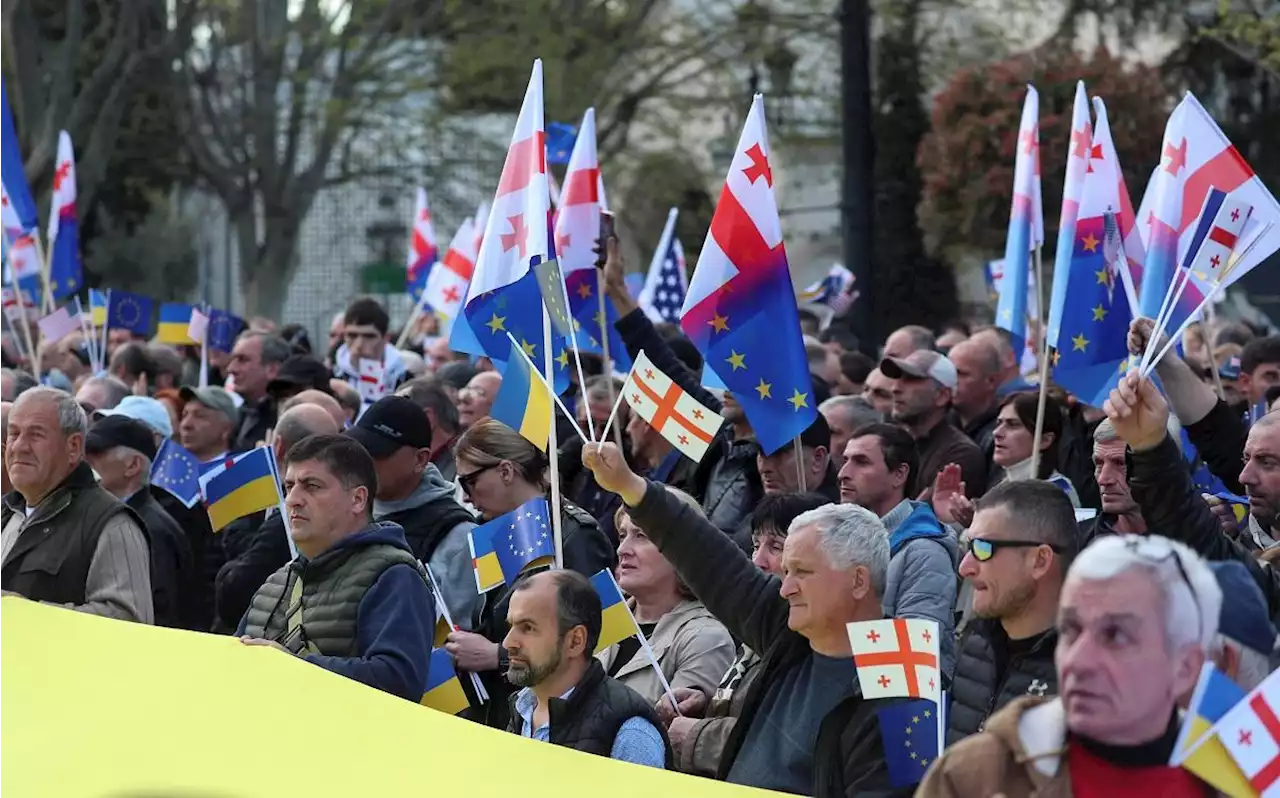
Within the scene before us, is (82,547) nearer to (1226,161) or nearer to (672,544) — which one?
(672,544)

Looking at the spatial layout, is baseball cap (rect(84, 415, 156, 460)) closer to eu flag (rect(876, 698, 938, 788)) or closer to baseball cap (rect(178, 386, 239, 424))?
baseball cap (rect(178, 386, 239, 424))

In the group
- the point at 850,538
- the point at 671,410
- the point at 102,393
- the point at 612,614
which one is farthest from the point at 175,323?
the point at 850,538

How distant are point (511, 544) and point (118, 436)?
8.47ft

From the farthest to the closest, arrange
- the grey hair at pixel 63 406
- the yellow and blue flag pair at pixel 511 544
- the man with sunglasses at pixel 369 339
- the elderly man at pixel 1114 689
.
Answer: the man with sunglasses at pixel 369 339, the grey hair at pixel 63 406, the yellow and blue flag pair at pixel 511 544, the elderly man at pixel 1114 689

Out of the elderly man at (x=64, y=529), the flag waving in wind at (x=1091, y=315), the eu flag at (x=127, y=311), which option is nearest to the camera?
the elderly man at (x=64, y=529)

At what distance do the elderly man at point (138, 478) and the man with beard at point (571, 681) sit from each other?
2.99 metres

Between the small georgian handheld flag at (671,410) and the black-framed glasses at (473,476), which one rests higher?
the small georgian handheld flag at (671,410)

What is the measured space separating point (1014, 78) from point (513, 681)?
22.0 metres

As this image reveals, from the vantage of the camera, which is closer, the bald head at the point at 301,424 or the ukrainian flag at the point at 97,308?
the bald head at the point at 301,424

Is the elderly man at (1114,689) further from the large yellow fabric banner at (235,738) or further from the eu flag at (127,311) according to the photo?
the eu flag at (127,311)

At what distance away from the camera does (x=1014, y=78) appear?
87.2 feet

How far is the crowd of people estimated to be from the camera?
352 cm

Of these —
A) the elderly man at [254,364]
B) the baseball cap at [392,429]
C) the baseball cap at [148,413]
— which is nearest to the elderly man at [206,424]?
the baseball cap at [148,413]

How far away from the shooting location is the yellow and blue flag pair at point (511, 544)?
22.0 feet
